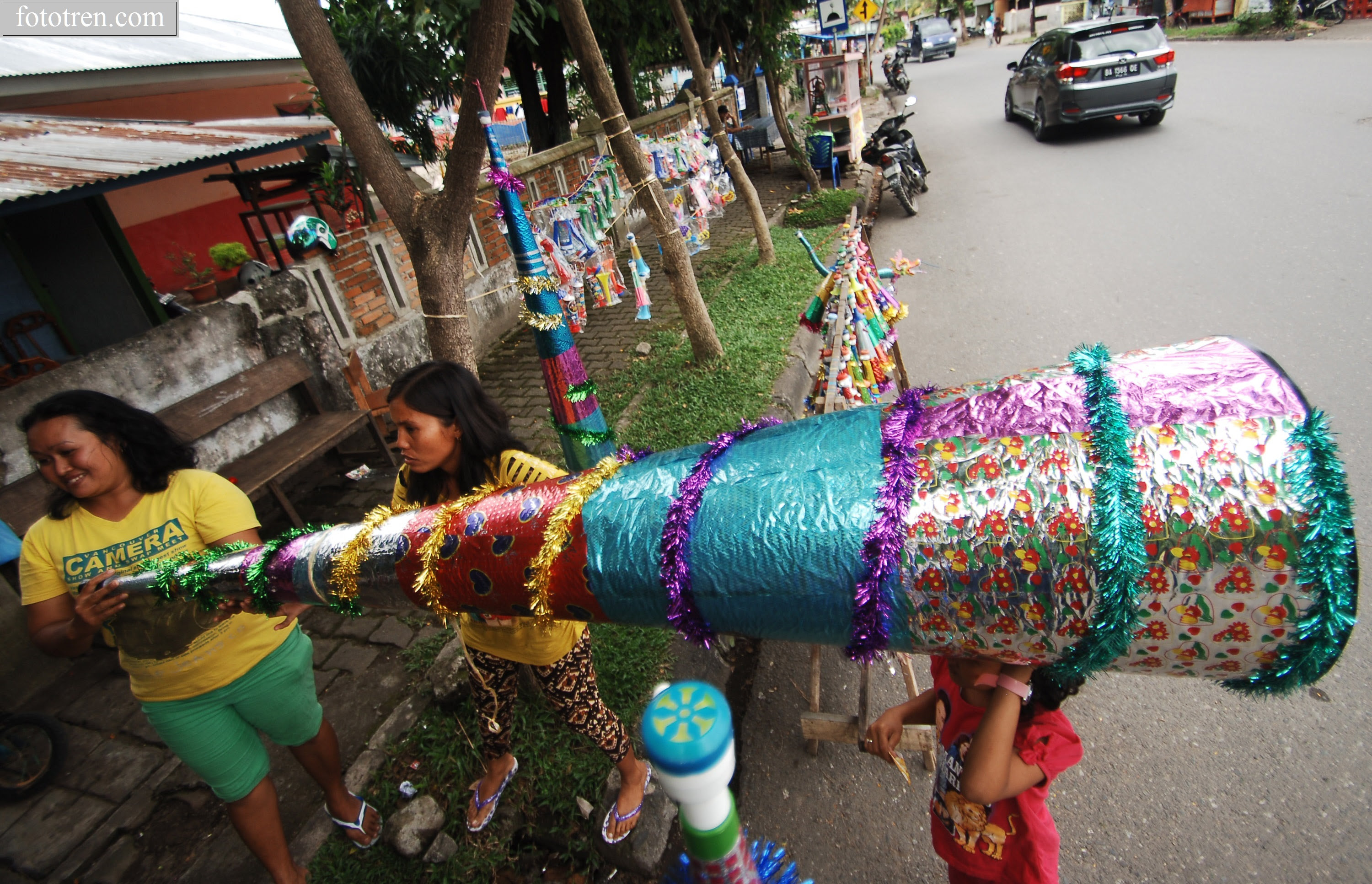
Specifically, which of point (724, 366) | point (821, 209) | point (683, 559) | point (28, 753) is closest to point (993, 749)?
point (683, 559)

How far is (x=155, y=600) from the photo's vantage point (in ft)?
5.90

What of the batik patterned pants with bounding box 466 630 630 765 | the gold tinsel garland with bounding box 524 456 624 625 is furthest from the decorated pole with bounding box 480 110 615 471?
the gold tinsel garland with bounding box 524 456 624 625

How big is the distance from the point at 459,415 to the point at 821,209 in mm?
8424

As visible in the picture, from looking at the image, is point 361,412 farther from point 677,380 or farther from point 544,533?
point 544,533

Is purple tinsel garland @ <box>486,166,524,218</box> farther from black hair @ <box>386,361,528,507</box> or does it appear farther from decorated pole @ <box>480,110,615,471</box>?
black hair @ <box>386,361,528,507</box>

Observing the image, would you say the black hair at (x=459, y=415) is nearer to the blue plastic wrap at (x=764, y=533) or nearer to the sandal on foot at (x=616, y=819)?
the blue plastic wrap at (x=764, y=533)

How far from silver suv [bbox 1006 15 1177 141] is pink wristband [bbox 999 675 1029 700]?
10956 mm

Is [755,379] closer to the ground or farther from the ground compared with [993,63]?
closer to the ground

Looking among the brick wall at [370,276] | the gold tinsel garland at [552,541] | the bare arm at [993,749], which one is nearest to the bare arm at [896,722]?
the bare arm at [993,749]

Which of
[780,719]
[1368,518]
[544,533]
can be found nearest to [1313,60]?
[1368,518]

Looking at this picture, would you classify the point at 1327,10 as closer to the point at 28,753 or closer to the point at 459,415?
the point at 459,415

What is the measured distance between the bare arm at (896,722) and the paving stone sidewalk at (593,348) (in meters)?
3.16

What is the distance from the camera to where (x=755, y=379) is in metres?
5.01

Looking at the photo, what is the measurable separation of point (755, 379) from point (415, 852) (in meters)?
3.59
